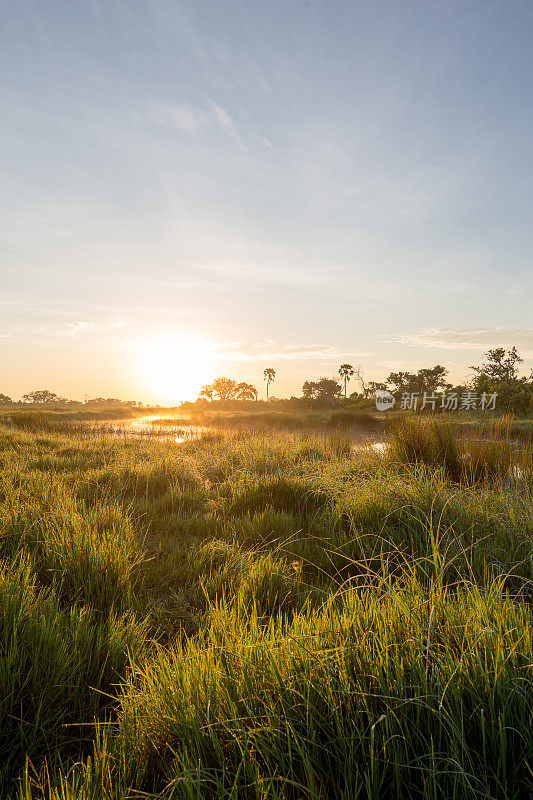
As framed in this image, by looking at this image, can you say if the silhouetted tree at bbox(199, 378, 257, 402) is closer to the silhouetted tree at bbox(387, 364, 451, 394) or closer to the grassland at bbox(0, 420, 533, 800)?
the silhouetted tree at bbox(387, 364, 451, 394)

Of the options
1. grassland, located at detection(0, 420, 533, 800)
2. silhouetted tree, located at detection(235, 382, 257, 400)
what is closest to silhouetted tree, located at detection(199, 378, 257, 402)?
silhouetted tree, located at detection(235, 382, 257, 400)

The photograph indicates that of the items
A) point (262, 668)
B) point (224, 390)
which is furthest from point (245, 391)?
point (262, 668)

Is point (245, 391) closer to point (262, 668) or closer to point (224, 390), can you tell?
point (224, 390)

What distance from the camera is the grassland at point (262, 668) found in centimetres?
128

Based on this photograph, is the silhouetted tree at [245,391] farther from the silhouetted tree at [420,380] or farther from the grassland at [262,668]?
the grassland at [262,668]

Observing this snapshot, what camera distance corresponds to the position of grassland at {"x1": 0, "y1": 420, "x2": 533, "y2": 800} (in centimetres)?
128

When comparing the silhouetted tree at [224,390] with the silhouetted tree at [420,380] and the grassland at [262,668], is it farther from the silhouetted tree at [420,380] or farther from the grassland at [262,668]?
the grassland at [262,668]

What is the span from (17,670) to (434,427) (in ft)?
22.7

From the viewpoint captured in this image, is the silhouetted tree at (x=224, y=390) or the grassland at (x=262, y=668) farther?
the silhouetted tree at (x=224, y=390)

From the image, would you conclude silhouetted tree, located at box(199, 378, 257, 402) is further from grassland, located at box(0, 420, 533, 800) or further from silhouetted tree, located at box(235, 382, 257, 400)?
grassland, located at box(0, 420, 533, 800)

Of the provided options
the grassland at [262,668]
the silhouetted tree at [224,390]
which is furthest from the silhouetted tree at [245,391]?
the grassland at [262,668]

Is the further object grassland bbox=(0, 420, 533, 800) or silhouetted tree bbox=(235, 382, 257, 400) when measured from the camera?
silhouetted tree bbox=(235, 382, 257, 400)

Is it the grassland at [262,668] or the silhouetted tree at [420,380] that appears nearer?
the grassland at [262,668]

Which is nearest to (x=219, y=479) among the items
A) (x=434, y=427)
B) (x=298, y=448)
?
(x=298, y=448)
